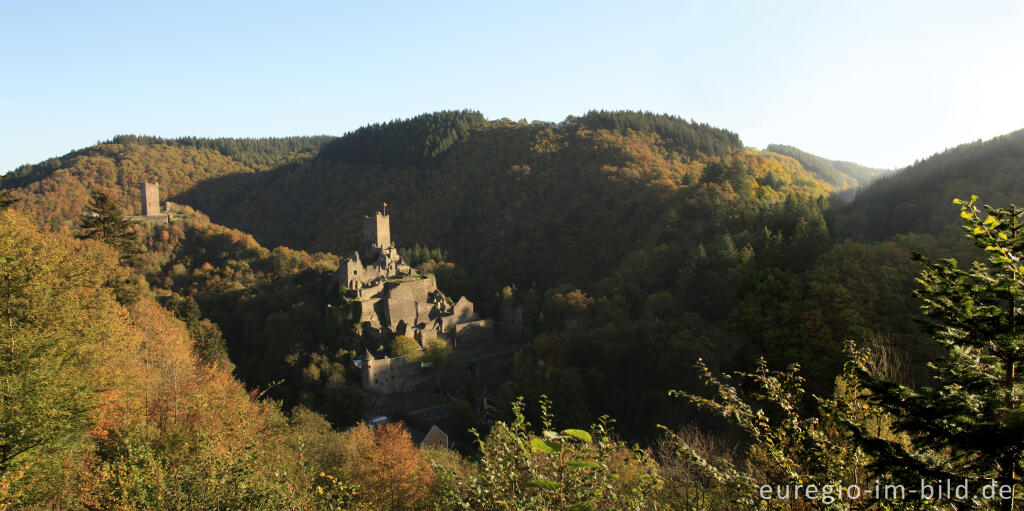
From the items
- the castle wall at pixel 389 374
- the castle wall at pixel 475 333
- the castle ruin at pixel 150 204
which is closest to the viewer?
the castle wall at pixel 389 374

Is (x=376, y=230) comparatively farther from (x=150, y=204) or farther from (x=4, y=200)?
(x=150, y=204)

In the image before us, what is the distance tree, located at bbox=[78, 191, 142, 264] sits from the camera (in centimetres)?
2581

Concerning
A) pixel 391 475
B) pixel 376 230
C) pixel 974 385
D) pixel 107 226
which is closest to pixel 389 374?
pixel 376 230

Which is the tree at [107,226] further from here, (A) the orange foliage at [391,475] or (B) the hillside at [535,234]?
(A) the orange foliage at [391,475]

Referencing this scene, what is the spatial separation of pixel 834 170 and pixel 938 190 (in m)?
91.1

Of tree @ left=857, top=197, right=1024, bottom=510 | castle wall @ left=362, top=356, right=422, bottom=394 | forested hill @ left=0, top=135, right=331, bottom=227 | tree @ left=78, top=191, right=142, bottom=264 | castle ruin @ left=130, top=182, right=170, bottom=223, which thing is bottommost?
castle wall @ left=362, top=356, right=422, bottom=394

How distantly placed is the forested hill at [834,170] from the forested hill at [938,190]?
2441 inches

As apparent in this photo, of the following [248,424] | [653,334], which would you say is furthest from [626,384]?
[248,424]

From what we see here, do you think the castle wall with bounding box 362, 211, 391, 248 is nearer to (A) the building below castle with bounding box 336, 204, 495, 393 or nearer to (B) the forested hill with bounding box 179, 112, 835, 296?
(A) the building below castle with bounding box 336, 204, 495, 393

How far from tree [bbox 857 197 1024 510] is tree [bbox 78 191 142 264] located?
32472 millimetres

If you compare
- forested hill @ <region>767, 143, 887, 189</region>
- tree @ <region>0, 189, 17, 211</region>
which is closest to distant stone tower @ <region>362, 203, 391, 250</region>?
tree @ <region>0, 189, 17, 211</region>

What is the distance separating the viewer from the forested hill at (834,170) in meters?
101

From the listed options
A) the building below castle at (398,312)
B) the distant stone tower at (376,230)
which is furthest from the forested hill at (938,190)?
the distant stone tower at (376,230)

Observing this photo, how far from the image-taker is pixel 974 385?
4051mm
